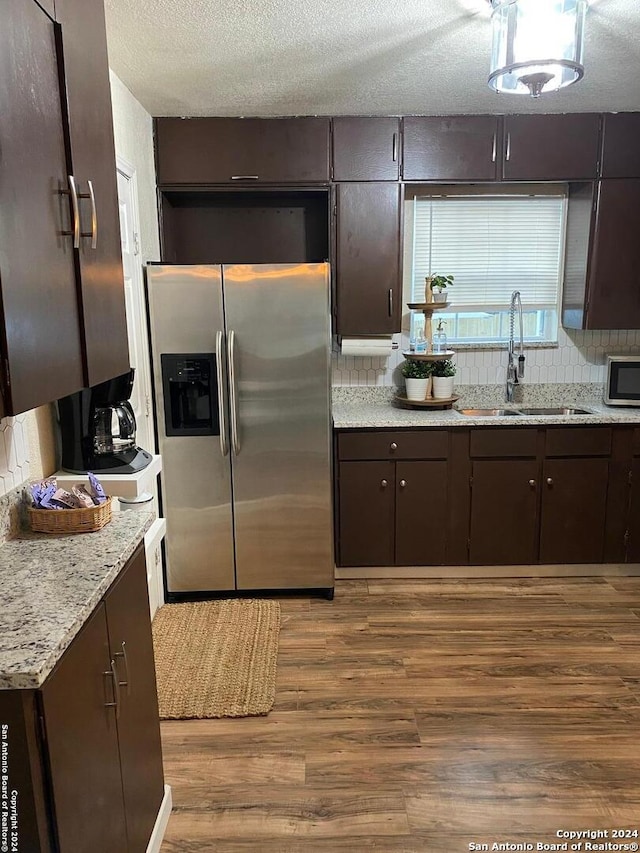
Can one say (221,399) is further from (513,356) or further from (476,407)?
(513,356)

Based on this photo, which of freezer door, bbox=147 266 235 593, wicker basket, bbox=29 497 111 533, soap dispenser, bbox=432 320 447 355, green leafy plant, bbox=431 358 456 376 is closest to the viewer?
wicker basket, bbox=29 497 111 533

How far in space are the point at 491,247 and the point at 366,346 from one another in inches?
42.3

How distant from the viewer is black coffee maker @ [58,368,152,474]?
72.9 inches

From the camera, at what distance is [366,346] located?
3.49 meters

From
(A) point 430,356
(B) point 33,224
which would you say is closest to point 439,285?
(A) point 430,356

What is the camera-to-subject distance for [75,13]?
1405 millimetres

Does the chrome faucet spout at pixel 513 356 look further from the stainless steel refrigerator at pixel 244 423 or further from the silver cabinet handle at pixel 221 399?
the silver cabinet handle at pixel 221 399

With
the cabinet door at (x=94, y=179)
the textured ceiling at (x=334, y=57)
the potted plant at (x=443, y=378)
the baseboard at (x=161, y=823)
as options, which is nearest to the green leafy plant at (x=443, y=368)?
the potted plant at (x=443, y=378)

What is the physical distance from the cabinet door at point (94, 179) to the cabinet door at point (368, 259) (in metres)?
1.86

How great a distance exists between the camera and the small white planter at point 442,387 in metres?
3.54

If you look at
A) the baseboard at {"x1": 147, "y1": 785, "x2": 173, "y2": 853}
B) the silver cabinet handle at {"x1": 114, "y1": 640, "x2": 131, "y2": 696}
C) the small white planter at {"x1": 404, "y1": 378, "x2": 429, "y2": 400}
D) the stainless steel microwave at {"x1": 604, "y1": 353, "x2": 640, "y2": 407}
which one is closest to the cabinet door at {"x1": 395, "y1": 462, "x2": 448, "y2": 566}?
the small white planter at {"x1": 404, "y1": 378, "x2": 429, "y2": 400}

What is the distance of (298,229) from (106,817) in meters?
3.14

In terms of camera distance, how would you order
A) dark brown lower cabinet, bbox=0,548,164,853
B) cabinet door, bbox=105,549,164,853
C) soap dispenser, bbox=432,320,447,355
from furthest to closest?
soap dispenser, bbox=432,320,447,355 → cabinet door, bbox=105,549,164,853 → dark brown lower cabinet, bbox=0,548,164,853

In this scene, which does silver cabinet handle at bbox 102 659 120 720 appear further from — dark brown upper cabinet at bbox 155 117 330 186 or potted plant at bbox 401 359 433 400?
dark brown upper cabinet at bbox 155 117 330 186
